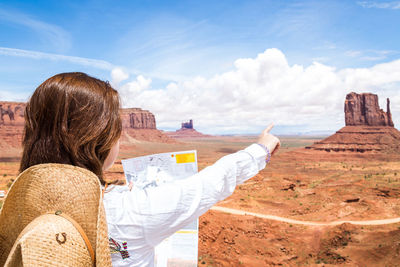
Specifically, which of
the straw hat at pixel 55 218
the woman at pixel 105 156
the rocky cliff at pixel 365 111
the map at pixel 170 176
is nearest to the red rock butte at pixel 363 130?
the rocky cliff at pixel 365 111

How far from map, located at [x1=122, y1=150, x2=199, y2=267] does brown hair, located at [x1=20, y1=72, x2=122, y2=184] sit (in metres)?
1.22

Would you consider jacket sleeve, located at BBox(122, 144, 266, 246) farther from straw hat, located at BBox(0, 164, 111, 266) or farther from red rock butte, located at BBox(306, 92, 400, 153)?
red rock butte, located at BBox(306, 92, 400, 153)

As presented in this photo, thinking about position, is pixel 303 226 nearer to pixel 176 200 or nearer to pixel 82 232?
pixel 176 200

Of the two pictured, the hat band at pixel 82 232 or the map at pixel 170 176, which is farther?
the map at pixel 170 176

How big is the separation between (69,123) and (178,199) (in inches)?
21.6

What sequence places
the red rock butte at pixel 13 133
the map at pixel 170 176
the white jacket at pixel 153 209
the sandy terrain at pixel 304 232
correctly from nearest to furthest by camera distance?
the white jacket at pixel 153 209
the map at pixel 170 176
the sandy terrain at pixel 304 232
the red rock butte at pixel 13 133

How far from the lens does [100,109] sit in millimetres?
1126

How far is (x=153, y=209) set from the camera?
103 centimetres

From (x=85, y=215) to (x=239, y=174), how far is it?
0.70 meters

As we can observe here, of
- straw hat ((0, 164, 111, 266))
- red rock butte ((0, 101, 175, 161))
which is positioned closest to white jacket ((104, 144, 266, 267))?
straw hat ((0, 164, 111, 266))

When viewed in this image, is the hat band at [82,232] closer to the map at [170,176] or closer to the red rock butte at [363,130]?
the map at [170,176]

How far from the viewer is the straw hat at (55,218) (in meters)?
0.83

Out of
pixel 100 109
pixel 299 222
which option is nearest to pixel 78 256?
pixel 100 109

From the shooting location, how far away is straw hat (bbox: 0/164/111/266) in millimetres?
830
